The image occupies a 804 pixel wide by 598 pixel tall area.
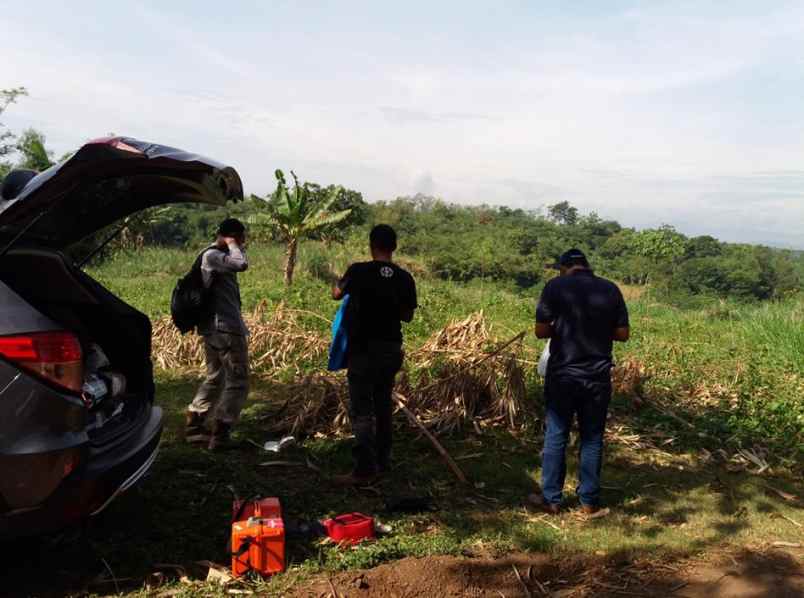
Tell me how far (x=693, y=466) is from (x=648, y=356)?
4066mm

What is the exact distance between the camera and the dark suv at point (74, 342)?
265 cm

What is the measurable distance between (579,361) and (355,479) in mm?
1790

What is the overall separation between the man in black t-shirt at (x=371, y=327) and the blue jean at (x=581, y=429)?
1161mm

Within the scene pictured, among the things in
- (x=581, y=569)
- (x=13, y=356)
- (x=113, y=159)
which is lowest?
(x=581, y=569)

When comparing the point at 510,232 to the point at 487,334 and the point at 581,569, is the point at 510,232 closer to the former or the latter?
the point at 487,334

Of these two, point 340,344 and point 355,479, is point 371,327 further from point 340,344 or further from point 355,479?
point 355,479

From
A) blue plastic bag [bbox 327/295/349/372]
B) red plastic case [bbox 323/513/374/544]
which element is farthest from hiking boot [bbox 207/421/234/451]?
red plastic case [bbox 323/513/374/544]

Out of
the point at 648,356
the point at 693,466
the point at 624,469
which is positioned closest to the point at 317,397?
the point at 624,469

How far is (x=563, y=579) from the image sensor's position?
12.0 feet

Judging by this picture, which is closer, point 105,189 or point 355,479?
point 105,189

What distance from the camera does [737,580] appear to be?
3639 mm

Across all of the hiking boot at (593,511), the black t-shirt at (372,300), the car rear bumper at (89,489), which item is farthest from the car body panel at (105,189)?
the hiking boot at (593,511)

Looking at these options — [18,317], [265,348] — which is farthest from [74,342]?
[265,348]

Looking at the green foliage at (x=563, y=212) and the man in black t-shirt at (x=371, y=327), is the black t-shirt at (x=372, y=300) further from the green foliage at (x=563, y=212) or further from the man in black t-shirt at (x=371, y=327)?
the green foliage at (x=563, y=212)
